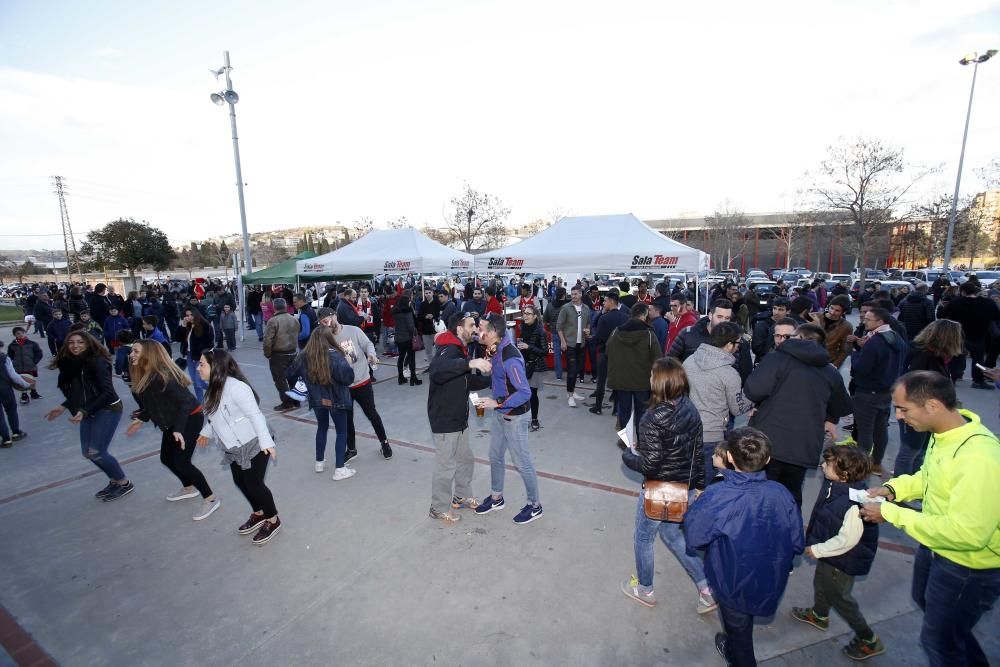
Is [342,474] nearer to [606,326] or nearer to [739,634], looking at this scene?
[739,634]

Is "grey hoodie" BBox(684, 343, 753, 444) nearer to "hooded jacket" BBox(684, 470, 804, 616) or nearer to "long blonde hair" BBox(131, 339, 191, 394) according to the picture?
"hooded jacket" BBox(684, 470, 804, 616)

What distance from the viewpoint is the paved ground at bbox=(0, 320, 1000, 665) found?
2.88 meters

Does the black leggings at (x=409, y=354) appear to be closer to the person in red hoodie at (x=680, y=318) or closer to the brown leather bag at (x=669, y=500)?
the person in red hoodie at (x=680, y=318)

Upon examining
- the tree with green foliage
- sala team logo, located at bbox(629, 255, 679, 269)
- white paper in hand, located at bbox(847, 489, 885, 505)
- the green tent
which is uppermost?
the tree with green foliage

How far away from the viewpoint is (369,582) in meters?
3.48

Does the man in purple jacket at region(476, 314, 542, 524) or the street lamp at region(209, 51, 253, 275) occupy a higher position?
the street lamp at region(209, 51, 253, 275)

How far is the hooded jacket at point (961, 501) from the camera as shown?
6.18 feet

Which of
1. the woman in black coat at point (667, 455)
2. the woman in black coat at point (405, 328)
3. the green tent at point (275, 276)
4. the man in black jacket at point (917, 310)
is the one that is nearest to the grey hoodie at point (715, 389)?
the woman in black coat at point (667, 455)

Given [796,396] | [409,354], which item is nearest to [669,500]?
[796,396]

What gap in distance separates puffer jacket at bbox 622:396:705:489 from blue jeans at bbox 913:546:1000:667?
1.15m

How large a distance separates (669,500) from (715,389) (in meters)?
1.19

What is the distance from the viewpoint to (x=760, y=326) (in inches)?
294

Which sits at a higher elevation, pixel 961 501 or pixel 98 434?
pixel 961 501

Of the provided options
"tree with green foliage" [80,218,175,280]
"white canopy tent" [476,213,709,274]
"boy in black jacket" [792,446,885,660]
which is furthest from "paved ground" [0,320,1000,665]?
"tree with green foliage" [80,218,175,280]
